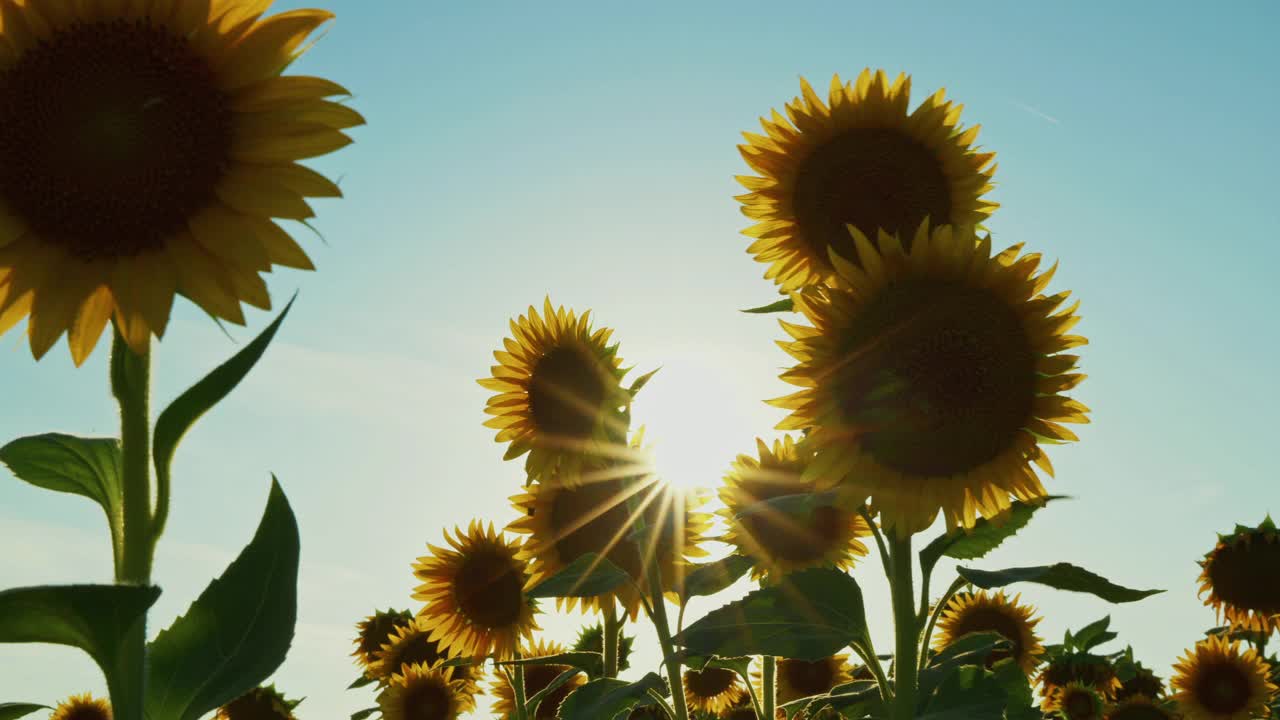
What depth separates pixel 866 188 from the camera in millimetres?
3559

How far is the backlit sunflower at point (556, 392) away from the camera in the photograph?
4.10m

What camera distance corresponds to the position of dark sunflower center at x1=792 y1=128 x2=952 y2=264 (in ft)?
11.1

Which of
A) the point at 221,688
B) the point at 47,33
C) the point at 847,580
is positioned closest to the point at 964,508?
the point at 847,580

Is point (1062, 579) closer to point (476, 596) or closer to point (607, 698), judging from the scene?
point (607, 698)

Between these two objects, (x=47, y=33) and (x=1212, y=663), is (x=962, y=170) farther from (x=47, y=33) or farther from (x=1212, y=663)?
(x=1212, y=663)

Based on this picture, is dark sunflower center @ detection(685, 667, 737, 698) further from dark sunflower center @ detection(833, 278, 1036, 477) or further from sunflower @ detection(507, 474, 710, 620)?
dark sunflower center @ detection(833, 278, 1036, 477)

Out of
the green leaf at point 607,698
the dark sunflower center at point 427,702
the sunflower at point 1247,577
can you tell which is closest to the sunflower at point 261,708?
the dark sunflower center at point 427,702

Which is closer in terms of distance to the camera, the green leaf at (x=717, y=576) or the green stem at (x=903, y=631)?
the green stem at (x=903, y=631)

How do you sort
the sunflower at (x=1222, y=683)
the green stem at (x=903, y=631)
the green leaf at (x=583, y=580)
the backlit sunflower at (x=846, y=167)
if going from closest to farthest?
1. the green stem at (x=903, y=631)
2. the green leaf at (x=583, y=580)
3. the backlit sunflower at (x=846, y=167)
4. the sunflower at (x=1222, y=683)

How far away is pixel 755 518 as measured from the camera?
4184mm

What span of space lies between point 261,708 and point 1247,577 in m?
6.99

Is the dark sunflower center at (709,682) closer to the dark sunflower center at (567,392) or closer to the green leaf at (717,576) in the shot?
the dark sunflower center at (567,392)

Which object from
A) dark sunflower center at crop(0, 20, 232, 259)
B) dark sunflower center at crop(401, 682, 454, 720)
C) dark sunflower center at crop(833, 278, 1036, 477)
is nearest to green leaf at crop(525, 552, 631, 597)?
dark sunflower center at crop(833, 278, 1036, 477)

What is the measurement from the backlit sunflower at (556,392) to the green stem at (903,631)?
138cm
